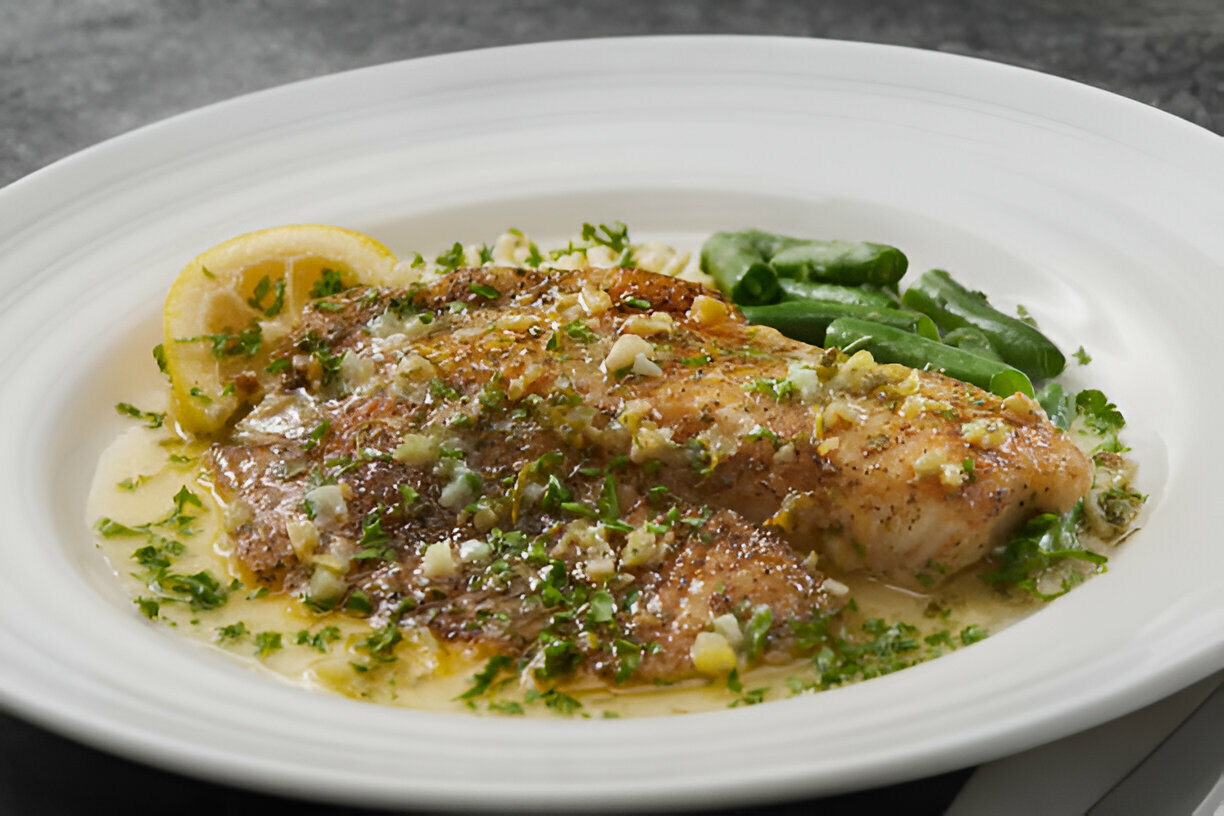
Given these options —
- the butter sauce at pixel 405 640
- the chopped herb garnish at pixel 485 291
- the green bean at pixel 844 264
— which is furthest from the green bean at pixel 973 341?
the chopped herb garnish at pixel 485 291

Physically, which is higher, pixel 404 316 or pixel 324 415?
pixel 404 316

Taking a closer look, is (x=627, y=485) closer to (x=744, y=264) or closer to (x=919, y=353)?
(x=919, y=353)

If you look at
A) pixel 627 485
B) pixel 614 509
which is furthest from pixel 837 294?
pixel 614 509

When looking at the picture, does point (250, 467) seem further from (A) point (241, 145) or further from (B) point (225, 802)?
(A) point (241, 145)

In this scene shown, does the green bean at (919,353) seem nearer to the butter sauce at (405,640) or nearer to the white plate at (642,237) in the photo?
the white plate at (642,237)

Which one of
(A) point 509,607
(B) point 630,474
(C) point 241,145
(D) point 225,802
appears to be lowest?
(D) point 225,802

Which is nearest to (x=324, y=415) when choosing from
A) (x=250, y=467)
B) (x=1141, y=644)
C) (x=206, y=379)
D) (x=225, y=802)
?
(x=250, y=467)
